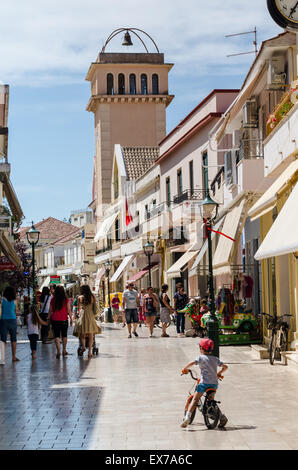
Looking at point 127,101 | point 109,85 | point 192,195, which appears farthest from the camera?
point 109,85

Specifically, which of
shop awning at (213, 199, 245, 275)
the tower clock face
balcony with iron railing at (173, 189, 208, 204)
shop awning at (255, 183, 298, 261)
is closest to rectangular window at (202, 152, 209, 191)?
balcony with iron railing at (173, 189, 208, 204)

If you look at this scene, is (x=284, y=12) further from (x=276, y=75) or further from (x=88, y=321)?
(x=88, y=321)

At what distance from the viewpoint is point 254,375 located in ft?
47.5

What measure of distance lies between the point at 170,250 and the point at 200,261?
51.7 ft

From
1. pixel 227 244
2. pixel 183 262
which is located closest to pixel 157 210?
pixel 183 262

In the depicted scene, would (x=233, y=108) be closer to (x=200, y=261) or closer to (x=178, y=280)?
(x=200, y=261)

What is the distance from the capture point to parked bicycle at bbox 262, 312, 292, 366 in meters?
16.0

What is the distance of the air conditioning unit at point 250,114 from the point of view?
71.4ft

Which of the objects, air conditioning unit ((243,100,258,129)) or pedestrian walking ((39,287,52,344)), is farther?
pedestrian walking ((39,287,52,344))

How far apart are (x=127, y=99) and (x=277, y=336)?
48.4m

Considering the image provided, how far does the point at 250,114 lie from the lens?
21922 mm

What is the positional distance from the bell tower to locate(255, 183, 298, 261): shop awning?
167 feet

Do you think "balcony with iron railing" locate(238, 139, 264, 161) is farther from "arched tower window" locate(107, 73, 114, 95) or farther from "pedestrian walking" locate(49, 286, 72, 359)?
"arched tower window" locate(107, 73, 114, 95)

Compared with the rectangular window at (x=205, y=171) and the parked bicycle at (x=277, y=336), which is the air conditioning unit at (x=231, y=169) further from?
the rectangular window at (x=205, y=171)
